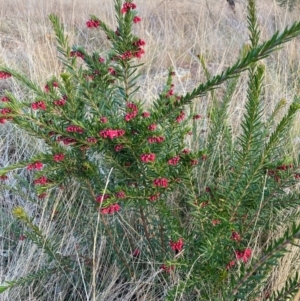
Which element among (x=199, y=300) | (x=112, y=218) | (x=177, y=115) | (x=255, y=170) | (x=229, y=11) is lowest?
(x=199, y=300)

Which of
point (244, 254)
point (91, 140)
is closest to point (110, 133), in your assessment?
point (91, 140)

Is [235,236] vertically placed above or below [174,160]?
below

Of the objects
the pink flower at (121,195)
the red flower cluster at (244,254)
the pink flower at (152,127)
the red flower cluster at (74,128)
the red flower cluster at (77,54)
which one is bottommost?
the red flower cluster at (244,254)

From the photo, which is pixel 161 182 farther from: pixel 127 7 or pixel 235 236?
pixel 127 7

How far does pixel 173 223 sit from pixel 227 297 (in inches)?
8.3

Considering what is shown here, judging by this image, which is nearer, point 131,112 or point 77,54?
point 131,112

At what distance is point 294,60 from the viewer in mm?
2674

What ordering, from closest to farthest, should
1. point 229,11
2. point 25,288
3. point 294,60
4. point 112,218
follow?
point 25,288 < point 112,218 < point 294,60 < point 229,11

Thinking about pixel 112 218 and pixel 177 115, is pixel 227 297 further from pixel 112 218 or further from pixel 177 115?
pixel 112 218

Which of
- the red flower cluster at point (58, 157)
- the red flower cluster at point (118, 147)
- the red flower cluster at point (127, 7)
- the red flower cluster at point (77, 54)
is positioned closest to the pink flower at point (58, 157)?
the red flower cluster at point (58, 157)

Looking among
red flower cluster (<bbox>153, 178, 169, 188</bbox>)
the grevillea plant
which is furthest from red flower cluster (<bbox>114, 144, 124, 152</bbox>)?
red flower cluster (<bbox>153, 178, 169, 188</bbox>)

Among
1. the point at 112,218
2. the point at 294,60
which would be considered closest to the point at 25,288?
the point at 112,218

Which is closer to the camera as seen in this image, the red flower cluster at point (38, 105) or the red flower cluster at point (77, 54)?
the red flower cluster at point (38, 105)

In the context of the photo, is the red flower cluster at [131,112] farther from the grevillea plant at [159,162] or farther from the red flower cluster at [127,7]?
the red flower cluster at [127,7]
